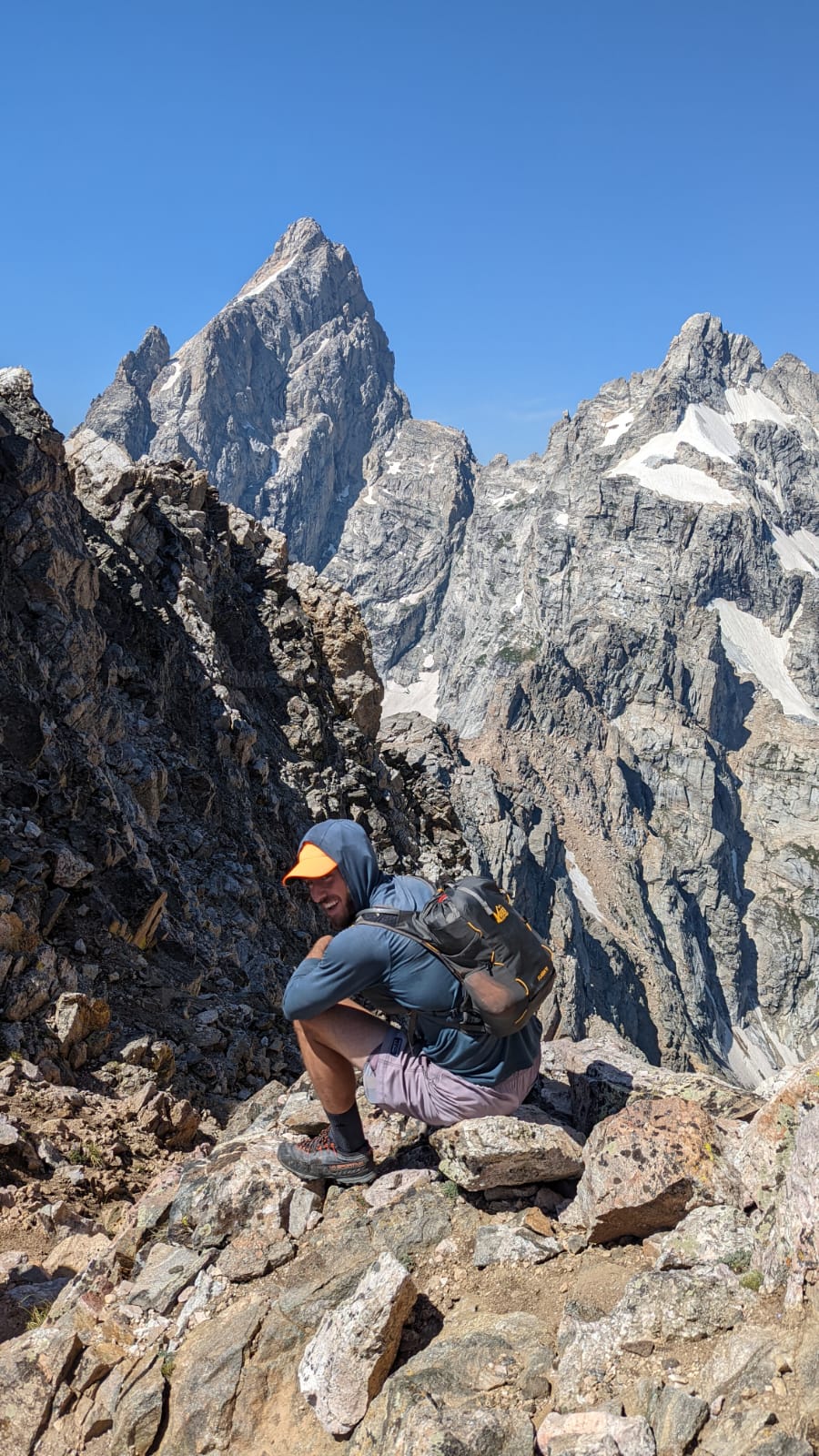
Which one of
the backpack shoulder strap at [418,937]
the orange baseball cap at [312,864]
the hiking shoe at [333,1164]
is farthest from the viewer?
the hiking shoe at [333,1164]

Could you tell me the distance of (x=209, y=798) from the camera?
23.6 m

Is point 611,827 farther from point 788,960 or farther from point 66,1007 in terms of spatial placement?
point 66,1007

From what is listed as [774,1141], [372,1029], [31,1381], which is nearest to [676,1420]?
[774,1141]

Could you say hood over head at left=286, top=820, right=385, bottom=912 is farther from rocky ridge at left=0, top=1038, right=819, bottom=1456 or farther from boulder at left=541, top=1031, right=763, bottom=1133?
boulder at left=541, top=1031, right=763, bottom=1133

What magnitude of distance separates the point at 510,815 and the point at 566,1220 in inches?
5609

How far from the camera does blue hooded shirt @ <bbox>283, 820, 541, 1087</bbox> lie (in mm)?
5949

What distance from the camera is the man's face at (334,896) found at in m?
6.16

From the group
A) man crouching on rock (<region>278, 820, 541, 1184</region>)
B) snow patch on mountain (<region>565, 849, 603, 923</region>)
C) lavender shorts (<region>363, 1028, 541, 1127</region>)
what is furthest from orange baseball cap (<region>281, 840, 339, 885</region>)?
snow patch on mountain (<region>565, 849, 603, 923</region>)

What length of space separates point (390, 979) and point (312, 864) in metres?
0.92

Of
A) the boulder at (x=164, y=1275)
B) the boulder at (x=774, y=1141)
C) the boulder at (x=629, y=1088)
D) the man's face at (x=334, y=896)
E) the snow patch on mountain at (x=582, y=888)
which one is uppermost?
the man's face at (x=334, y=896)

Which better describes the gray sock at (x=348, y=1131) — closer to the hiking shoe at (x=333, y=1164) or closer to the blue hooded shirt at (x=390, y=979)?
the hiking shoe at (x=333, y=1164)

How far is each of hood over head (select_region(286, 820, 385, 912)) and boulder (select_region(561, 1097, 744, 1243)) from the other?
228 centimetres

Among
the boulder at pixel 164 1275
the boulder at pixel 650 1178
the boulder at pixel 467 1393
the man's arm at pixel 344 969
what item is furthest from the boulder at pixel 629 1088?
the boulder at pixel 164 1275

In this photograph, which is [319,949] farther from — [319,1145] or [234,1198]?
[234,1198]
